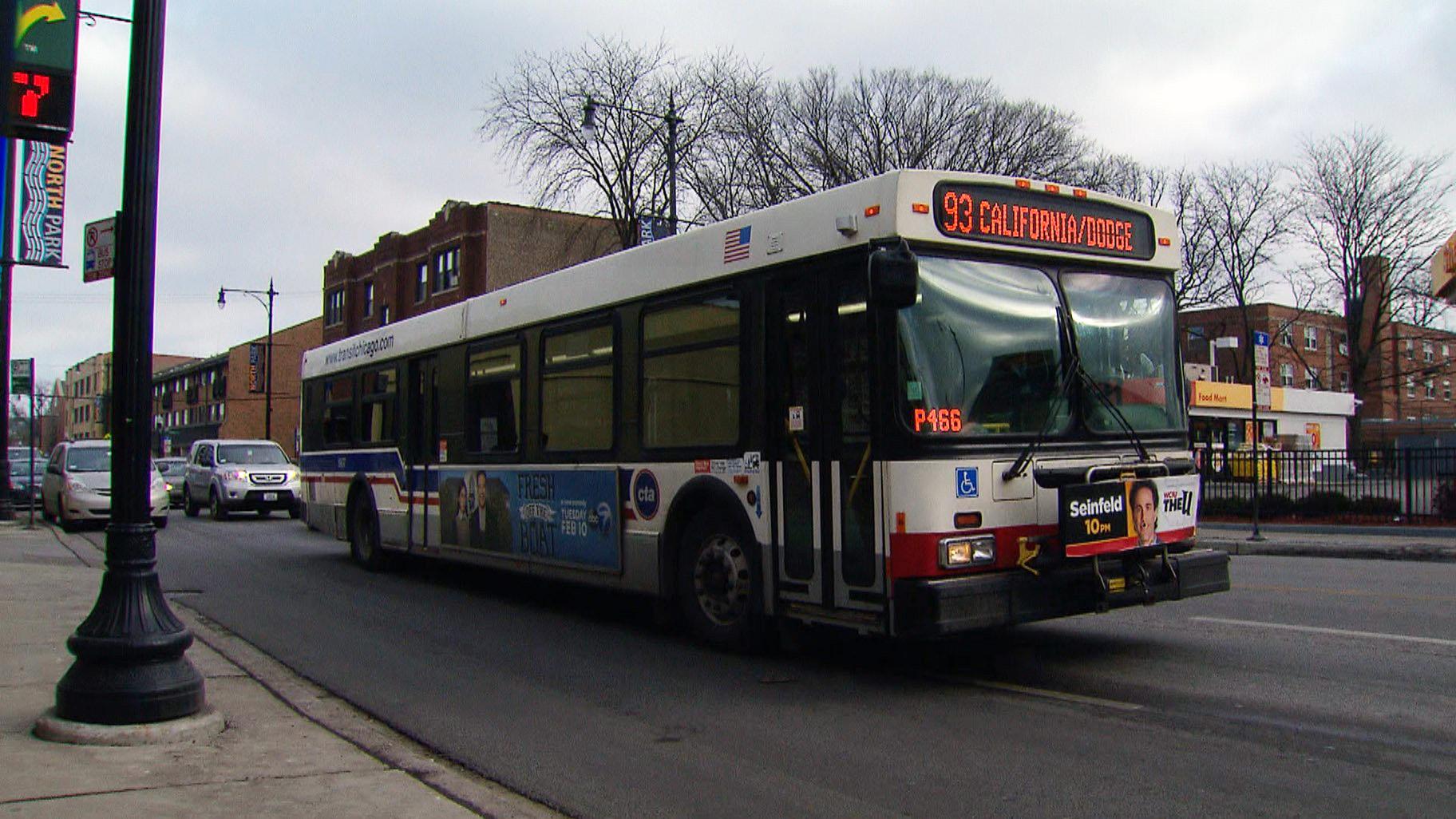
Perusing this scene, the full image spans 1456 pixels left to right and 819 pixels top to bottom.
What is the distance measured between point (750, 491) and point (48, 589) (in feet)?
28.2

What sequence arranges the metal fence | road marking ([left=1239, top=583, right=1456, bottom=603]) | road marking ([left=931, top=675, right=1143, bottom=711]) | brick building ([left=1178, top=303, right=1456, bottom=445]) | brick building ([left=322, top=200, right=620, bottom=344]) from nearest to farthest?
road marking ([left=931, top=675, right=1143, bottom=711])
road marking ([left=1239, top=583, right=1456, bottom=603])
the metal fence
brick building ([left=322, top=200, right=620, bottom=344])
brick building ([left=1178, top=303, right=1456, bottom=445])

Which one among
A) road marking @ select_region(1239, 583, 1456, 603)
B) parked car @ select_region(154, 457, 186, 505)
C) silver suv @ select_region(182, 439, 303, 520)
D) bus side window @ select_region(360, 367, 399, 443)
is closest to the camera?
road marking @ select_region(1239, 583, 1456, 603)

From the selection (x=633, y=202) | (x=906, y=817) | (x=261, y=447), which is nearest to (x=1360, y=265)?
(x=633, y=202)

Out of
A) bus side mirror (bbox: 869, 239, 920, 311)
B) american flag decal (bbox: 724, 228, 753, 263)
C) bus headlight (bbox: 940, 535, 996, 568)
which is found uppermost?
american flag decal (bbox: 724, 228, 753, 263)

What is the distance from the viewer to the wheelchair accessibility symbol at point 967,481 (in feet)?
22.4

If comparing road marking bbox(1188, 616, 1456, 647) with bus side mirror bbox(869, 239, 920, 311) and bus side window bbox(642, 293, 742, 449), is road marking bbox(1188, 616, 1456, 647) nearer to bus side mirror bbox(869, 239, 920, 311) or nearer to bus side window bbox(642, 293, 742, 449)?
bus side window bbox(642, 293, 742, 449)

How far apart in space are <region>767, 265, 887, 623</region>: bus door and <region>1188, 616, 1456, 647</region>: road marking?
3781 mm

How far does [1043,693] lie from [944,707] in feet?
2.27

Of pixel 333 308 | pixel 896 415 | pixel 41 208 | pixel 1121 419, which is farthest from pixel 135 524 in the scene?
pixel 333 308

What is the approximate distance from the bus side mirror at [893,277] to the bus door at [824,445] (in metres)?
0.45

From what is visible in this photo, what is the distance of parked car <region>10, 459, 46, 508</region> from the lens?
27942mm

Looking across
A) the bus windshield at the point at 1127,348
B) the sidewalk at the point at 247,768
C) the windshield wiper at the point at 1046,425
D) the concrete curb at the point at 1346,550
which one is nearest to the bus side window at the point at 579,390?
the sidewalk at the point at 247,768

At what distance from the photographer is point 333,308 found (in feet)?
202

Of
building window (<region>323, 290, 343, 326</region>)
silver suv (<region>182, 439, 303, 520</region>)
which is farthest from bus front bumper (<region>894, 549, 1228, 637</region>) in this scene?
building window (<region>323, 290, 343, 326</region>)
